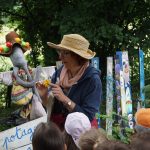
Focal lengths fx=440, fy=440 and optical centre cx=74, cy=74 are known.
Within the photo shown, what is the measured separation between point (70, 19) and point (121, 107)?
6.00ft

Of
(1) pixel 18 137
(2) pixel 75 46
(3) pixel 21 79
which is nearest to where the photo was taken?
(2) pixel 75 46

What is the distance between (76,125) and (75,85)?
422 mm

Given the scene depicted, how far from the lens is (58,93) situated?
126 inches

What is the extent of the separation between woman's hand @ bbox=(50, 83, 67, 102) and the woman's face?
0.58 ft

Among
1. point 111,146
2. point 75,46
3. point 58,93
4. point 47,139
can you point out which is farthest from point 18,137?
point 111,146

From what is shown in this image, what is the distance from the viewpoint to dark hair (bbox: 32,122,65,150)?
2.37 m

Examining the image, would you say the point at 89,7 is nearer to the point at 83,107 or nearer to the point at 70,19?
the point at 70,19

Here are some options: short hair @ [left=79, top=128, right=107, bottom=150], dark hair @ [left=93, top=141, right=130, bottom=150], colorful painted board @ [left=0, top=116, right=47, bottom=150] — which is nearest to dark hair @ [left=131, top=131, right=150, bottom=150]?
dark hair @ [left=93, top=141, right=130, bottom=150]

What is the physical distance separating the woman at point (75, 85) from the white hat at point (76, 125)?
0.71 feet

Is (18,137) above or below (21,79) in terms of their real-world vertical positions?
→ below

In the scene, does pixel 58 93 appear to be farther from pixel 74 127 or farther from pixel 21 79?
pixel 21 79

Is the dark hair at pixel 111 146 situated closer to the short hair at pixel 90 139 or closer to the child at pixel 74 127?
the short hair at pixel 90 139

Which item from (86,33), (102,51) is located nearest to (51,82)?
(86,33)

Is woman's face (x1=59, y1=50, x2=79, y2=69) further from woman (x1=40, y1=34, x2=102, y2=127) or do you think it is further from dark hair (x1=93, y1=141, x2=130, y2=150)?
dark hair (x1=93, y1=141, x2=130, y2=150)
